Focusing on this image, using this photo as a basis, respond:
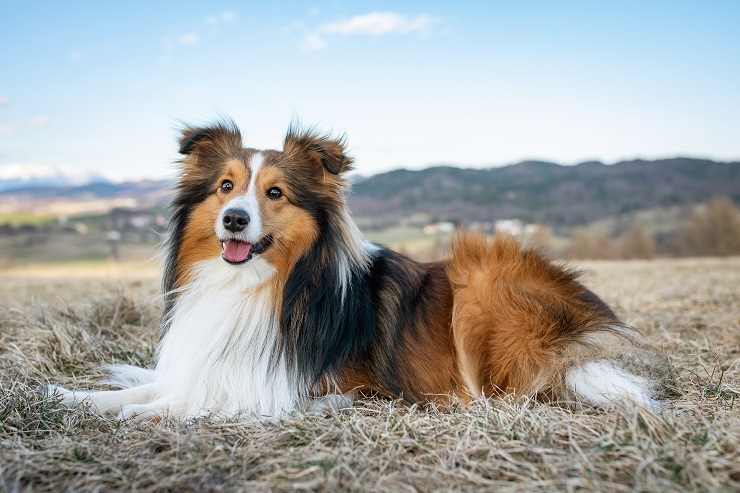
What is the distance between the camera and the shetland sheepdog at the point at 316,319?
3885 millimetres

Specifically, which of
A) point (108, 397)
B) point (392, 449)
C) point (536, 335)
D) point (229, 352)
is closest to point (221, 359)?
point (229, 352)

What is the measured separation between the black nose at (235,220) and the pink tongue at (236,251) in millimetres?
141

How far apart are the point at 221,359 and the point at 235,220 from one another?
3.22 feet

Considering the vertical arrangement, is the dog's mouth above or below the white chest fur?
above

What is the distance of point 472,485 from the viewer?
2.57 m

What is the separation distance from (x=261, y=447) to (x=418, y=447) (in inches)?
32.0

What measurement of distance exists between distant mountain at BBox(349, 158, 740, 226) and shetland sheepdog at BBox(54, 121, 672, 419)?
37.7 metres

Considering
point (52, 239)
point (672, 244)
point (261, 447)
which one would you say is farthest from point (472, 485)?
point (52, 239)

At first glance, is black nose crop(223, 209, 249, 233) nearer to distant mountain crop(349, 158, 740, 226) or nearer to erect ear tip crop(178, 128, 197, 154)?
erect ear tip crop(178, 128, 197, 154)

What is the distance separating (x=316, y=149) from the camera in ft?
14.0

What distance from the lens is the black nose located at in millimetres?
3738

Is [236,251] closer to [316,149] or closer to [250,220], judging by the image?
[250,220]

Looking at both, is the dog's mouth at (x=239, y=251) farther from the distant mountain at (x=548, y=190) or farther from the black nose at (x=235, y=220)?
the distant mountain at (x=548, y=190)

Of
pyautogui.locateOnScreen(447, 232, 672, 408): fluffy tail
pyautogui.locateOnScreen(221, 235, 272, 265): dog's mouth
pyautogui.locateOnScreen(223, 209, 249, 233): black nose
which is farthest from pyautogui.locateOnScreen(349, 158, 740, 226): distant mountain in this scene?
pyautogui.locateOnScreen(223, 209, 249, 233): black nose
